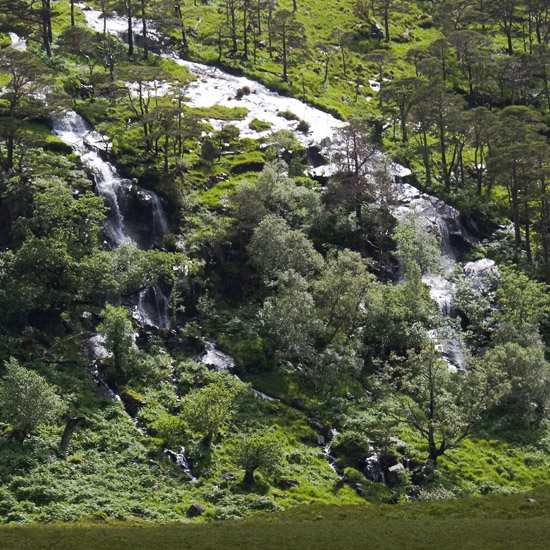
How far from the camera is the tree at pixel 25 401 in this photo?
47.7 m

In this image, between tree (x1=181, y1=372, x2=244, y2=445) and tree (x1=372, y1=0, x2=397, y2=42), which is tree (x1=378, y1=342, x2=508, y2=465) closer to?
tree (x1=181, y1=372, x2=244, y2=445)

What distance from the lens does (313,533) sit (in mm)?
40000

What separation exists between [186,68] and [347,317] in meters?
64.9

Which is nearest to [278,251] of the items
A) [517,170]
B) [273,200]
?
[273,200]

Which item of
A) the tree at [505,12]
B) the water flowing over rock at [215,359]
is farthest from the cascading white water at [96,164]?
the tree at [505,12]

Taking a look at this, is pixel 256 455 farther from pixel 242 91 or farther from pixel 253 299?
pixel 242 91

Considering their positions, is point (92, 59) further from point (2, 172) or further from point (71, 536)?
point (71, 536)

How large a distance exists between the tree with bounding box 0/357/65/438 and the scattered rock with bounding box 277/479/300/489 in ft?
52.5

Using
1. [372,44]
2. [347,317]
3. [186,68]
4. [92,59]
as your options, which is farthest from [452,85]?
[347,317]

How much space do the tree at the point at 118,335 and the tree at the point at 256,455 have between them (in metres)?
13.4

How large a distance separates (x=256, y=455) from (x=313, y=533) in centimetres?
1069

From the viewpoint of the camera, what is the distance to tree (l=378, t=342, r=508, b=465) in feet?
185

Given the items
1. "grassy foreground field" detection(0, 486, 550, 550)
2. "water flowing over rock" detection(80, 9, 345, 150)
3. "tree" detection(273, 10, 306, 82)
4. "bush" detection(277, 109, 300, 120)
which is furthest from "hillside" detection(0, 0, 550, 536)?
"tree" detection(273, 10, 306, 82)

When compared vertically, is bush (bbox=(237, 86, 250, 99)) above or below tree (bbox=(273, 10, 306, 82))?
below
